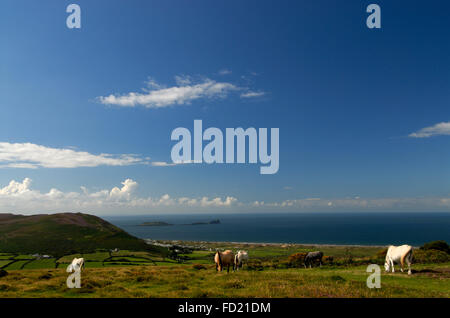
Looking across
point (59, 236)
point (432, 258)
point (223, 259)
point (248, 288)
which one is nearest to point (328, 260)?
point (432, 258)

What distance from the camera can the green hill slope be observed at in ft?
314

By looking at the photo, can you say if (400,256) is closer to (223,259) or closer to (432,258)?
(432,258)

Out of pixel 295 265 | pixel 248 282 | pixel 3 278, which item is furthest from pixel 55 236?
pixel 248 282

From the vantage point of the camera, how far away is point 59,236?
11462 cm

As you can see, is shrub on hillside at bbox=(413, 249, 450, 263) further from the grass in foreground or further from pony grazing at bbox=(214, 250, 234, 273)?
pony grazing at bbox=(214, 250, 234, 273)

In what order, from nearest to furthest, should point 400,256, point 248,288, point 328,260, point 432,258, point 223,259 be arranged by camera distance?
point 248,288, point 400,256, point 223,259, point 432,258, point 328,260

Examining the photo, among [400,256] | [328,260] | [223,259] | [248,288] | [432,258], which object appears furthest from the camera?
[328,260]

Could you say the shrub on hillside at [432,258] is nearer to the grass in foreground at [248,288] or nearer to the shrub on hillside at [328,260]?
the shrub on hillside at [328,260]

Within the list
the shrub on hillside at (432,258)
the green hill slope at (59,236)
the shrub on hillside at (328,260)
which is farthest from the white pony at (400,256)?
the green hill slope at (59,236)

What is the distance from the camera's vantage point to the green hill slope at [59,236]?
95.6m
